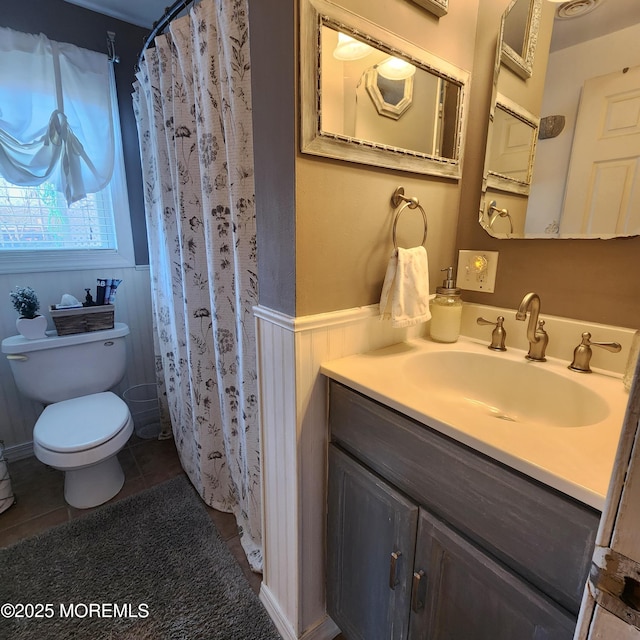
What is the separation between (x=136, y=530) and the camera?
59.0 inches

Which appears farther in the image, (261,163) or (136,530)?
(136,530)

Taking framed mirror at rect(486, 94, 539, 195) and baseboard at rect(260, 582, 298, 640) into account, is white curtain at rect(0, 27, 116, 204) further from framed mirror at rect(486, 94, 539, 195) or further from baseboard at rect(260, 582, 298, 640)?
baseboard at rect(260, 582, 298, 640)

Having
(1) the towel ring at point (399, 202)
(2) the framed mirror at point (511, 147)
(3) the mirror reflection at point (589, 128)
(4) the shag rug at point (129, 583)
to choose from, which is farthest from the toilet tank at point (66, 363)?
(3) the mirror reflection at point (589, 128)

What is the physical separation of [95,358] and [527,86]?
209 cm

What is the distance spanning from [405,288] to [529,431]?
48 centimetres

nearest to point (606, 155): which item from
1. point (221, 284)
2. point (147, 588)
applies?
point (221, 284)

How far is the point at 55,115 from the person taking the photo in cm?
170

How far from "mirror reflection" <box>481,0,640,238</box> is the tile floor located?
1.57 meters

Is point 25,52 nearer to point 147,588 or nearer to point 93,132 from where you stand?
point 93,132

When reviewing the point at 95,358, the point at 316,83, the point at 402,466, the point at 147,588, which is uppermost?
the point at 316,83

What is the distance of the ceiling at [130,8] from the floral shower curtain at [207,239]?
421 millimetres

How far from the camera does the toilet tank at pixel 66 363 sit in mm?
1660

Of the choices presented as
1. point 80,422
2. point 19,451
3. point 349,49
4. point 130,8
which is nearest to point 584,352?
point 349,49

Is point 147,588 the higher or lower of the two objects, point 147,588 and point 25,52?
the lower
